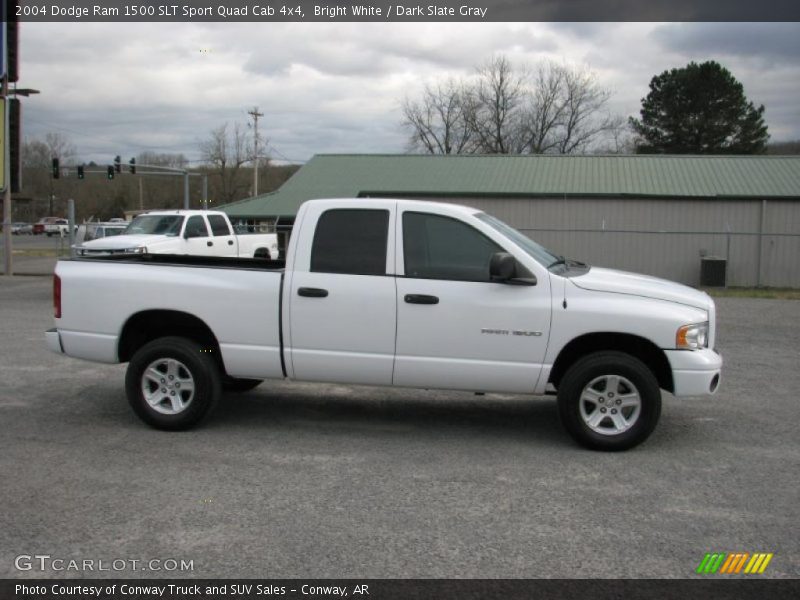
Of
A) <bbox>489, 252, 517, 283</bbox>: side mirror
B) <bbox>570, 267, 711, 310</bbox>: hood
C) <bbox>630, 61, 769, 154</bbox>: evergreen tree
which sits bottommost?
<bbox>570, 267, 711, 310</bbox>: hood

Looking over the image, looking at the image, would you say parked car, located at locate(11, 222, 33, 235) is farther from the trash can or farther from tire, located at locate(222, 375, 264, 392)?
tire, located at locate(222, 375, 264, 392)

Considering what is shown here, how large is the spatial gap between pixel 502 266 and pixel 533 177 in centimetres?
2629

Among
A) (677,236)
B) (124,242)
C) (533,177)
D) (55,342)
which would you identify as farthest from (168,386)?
(533,177)

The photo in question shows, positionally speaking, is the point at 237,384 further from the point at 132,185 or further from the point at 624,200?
the point at 132,185

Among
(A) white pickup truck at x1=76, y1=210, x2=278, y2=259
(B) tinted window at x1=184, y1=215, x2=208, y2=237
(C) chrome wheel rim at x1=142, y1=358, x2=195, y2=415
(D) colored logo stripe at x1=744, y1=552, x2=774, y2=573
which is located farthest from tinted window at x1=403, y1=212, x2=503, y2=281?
(B) tinted window at x1=184, y1=215, x2=208, y2=237

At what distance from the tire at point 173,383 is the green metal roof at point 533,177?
24.6 m

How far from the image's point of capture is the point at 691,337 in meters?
5.88

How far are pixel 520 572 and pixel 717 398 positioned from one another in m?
4.81

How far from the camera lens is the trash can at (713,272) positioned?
25109 millimetres

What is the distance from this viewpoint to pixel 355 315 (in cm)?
615

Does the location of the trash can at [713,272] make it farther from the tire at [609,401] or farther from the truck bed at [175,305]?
the truck bed at [175,305]

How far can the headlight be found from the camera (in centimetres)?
583

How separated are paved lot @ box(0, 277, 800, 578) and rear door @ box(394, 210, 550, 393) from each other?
581mm

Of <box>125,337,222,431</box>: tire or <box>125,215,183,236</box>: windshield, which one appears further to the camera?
<box>125,215,183,236</box>: windshield
